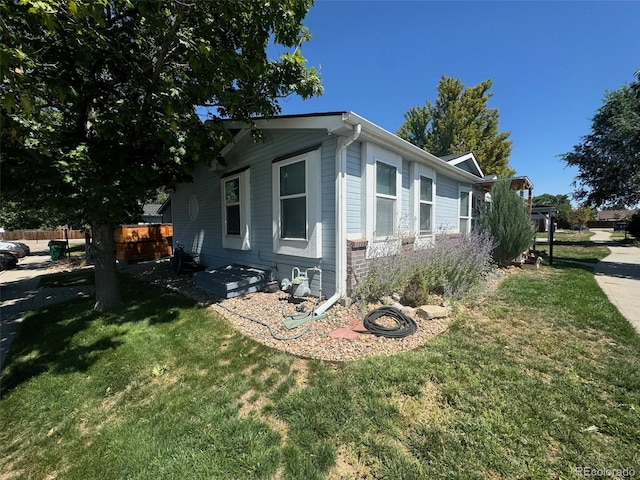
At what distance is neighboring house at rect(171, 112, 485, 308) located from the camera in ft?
16.2

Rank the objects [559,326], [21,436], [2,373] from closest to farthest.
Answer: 1. [21,436]
2. [2,373]
3. [559,326]

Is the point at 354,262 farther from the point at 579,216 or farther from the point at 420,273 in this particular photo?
the point at 579,216

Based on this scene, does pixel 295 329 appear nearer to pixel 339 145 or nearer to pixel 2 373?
pixel 339 145

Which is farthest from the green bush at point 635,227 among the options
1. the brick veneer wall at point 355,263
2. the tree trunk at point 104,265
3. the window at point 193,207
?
the tree trunk at point 104,265

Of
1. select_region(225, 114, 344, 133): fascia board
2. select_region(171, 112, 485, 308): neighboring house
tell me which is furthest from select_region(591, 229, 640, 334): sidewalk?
select_region(225, 114, 344, 133): fascia board

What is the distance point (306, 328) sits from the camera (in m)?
4.17

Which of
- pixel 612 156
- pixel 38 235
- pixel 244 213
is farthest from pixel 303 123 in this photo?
pixel 38 235

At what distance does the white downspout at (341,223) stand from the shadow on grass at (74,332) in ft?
9.94

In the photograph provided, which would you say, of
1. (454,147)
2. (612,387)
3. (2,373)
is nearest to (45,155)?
(2,373)

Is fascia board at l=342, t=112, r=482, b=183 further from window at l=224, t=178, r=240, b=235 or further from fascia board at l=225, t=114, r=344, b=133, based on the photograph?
window at l=224, t=178, r=240, b=235

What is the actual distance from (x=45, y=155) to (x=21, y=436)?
3.72m

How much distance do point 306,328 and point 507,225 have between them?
8.19 meters

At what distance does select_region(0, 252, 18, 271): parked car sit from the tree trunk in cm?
1146

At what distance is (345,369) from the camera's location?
121 inches
